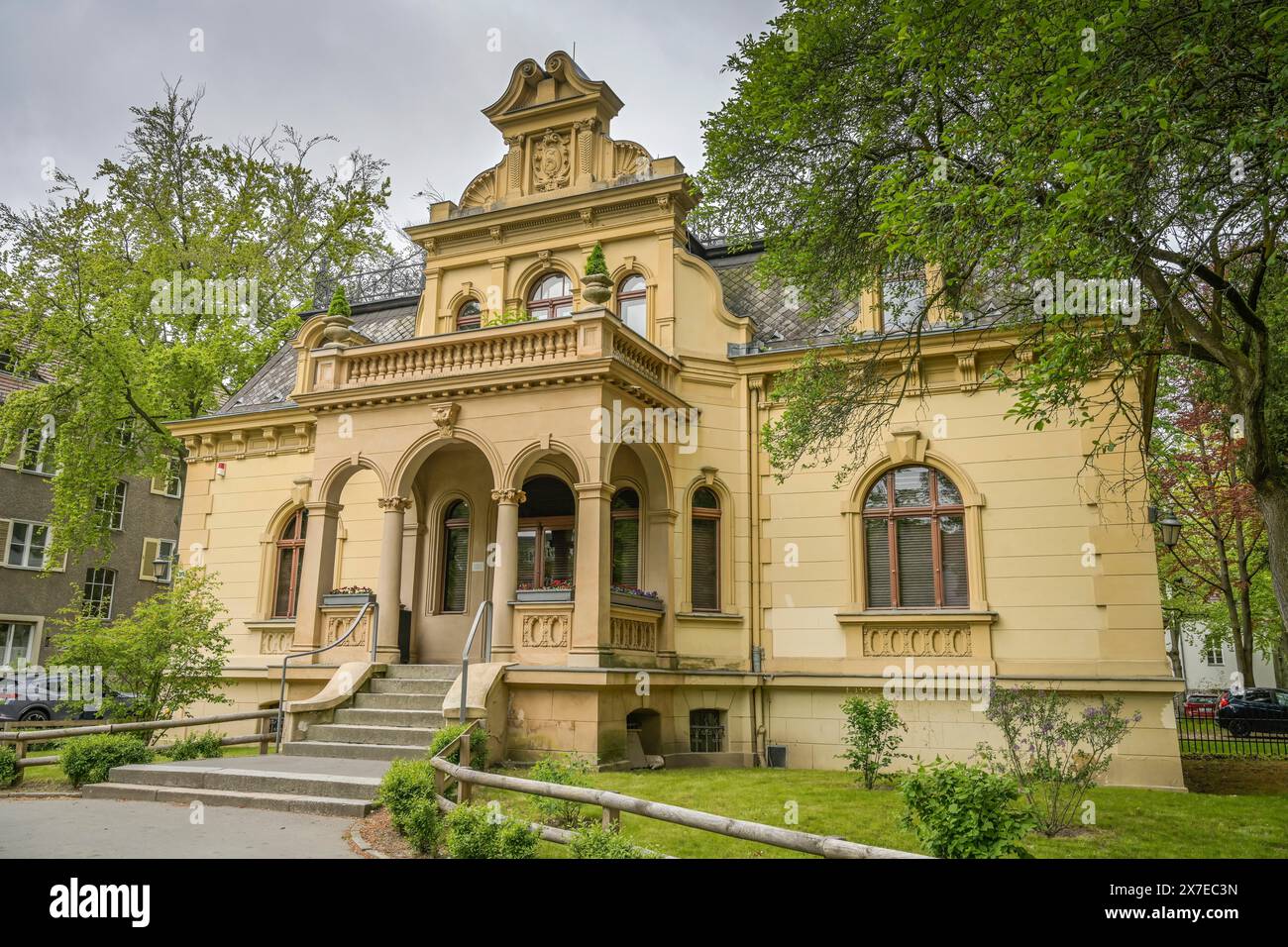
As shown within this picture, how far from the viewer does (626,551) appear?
52.2ft

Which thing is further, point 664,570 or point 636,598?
point 664,570

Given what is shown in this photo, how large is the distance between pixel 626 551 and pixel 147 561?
28.7 m

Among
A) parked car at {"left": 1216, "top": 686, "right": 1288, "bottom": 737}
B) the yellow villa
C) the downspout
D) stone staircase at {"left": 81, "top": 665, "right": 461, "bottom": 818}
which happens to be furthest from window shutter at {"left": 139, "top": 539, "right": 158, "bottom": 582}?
parked car at {"left": 1216, "top": 686, "right": 1288, "bottom": 737}

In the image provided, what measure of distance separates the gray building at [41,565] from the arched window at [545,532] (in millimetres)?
16646

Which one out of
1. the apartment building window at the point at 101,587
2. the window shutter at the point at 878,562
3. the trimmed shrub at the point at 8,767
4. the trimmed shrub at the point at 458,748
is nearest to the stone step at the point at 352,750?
the trimmed shrub at the point at 458,748

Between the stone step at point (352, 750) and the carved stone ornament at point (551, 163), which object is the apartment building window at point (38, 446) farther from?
the stone step at point (352, 750)

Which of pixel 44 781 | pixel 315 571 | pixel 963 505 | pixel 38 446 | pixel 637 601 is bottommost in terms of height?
pixel 44 781

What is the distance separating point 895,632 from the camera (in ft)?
48.1

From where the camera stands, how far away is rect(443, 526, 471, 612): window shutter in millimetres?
16656

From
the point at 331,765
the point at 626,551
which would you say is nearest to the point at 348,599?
the point at 331,765

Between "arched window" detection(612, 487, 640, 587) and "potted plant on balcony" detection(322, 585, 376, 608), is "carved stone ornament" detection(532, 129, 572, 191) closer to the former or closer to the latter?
"arched window" detection(612, 487, 640, 587)

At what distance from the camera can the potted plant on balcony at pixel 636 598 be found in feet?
44.9

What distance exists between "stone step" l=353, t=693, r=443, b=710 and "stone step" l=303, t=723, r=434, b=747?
55cm

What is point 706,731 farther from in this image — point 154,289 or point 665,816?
point 154,289
